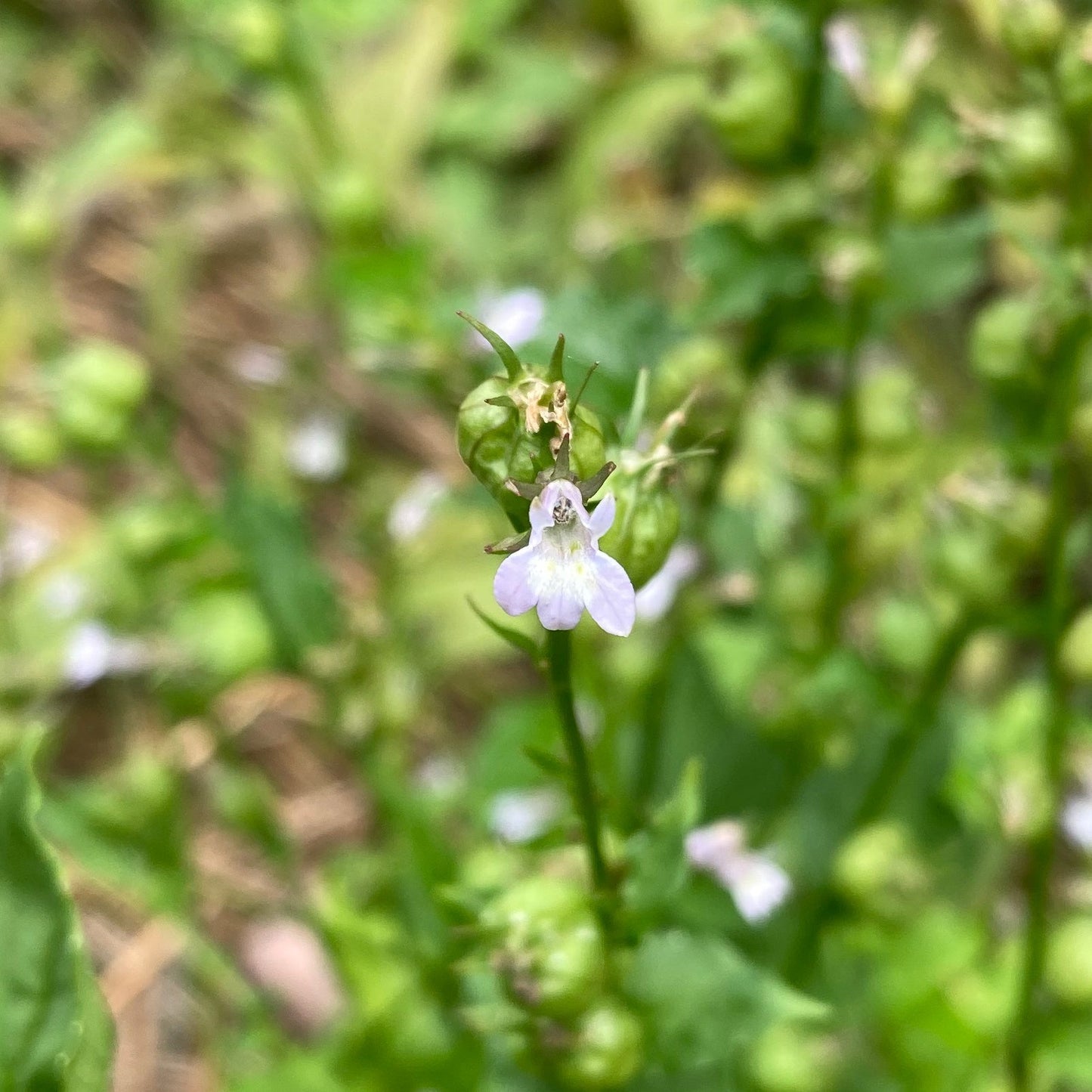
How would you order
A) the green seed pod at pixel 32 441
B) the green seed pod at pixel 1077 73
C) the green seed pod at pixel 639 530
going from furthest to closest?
1. the green seed pod at pixel 32 441
2. the green seed pod at pixel 1077 73
3. the green seed pod at pixel 639 530

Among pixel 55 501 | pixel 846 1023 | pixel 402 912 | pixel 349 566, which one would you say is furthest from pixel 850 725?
pixel 55 501

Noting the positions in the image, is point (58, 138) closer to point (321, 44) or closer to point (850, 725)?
point (321, 44)

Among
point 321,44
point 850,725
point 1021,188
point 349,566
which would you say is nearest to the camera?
point 1021,188

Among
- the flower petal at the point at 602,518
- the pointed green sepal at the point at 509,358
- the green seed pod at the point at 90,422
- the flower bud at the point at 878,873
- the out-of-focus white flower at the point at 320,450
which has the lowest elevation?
the flower petal at the point at 602,518

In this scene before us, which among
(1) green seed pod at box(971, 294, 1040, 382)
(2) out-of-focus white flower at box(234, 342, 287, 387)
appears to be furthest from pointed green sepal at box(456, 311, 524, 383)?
(2) out-of-focus white flower at box(234, 342, 287, 387)

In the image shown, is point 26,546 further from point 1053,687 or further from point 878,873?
point 1053,687

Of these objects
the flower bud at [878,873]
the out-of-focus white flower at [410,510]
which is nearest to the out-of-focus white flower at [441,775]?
the out-of-focus white flower at [410,510]

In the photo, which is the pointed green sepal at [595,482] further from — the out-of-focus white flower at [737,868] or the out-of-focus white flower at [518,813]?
the out-of-focus white flower at [518,813]

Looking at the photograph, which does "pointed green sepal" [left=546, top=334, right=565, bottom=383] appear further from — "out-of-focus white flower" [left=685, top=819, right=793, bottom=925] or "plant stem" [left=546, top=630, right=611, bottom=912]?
"out-of-focus white flower" [left=685, top=819, right=793, bottom=925]
